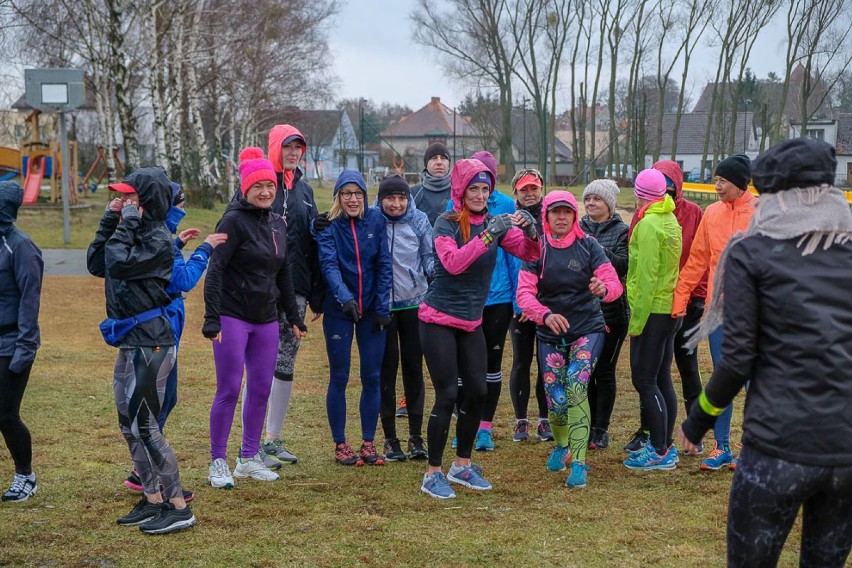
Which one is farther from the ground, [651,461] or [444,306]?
[444,306]

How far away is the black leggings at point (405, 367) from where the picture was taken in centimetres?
632

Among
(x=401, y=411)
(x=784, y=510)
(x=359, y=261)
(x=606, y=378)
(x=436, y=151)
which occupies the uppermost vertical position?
(x=436, y=151)

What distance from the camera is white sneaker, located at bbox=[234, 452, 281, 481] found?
582 centimetres

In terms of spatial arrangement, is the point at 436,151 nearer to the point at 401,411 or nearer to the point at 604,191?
the point at 604,191

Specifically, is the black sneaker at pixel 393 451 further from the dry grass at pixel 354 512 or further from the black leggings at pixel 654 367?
the black leggings at pixel 654 367

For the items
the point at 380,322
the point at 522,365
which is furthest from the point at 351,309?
the point at 522,365

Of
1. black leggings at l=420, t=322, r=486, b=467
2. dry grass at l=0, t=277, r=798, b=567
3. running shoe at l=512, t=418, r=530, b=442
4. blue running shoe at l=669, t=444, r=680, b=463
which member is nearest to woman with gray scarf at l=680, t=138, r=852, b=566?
dry grass at l=0, t=277, r=798, b=567

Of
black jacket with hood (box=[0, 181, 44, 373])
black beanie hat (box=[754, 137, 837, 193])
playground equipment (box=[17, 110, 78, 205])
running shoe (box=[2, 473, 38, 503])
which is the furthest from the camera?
playground equipment (box=[17, 110, 78, 205])

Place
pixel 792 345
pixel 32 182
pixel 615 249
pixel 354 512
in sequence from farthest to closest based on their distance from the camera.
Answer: pixel 32 182
pixel 615 249
pixel 354 512
pixel 792 345

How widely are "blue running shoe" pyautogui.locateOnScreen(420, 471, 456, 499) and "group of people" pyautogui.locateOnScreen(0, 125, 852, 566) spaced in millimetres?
13

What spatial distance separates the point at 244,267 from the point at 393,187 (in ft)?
4.09

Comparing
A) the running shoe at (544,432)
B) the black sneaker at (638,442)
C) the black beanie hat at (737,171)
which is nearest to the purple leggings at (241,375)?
the running shoe at (544,432)

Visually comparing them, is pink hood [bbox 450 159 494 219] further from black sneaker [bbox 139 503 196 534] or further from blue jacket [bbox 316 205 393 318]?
black sneaker [bbox 139 503 196 534]

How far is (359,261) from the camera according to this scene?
612 centimetres
